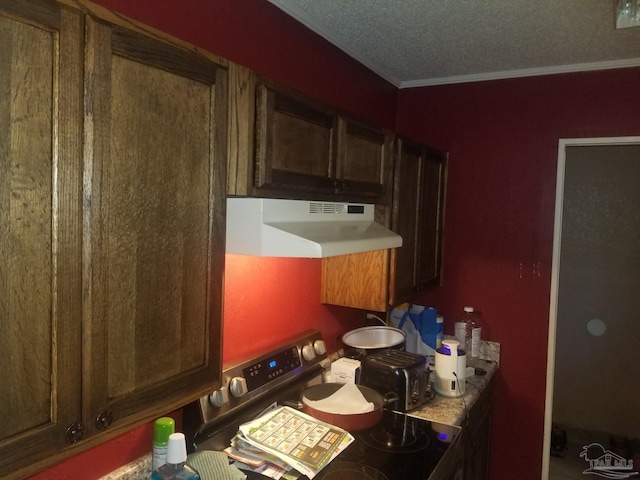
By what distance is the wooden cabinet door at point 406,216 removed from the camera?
2.29m

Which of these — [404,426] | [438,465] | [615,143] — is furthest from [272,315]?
[615,143]

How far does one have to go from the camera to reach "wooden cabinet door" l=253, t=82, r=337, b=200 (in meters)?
1.42

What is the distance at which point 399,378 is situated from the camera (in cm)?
202

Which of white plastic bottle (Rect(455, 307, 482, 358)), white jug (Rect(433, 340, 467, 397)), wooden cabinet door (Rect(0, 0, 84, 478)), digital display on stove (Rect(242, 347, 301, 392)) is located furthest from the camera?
white plastic bottle (Rect(455, 307, 482, 358))

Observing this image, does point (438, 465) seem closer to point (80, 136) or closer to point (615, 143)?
point (80, 136)

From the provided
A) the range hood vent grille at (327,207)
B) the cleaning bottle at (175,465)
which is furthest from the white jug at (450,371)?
the cleaning bottle at (175,465)

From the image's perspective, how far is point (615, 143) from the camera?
2.55 m

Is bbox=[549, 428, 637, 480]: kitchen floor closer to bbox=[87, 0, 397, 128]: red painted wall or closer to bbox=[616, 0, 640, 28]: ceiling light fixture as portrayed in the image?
bbox=[87, 0, 397, 128]: red painted wall

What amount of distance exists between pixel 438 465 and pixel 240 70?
1378 mm

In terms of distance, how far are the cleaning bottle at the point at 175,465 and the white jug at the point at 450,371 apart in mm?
1265

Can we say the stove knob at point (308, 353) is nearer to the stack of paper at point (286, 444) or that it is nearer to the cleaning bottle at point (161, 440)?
the stack of paper at point (286, 444)

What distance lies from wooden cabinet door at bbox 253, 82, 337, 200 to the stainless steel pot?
2.86ft

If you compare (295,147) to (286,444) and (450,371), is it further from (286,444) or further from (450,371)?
(450,371)

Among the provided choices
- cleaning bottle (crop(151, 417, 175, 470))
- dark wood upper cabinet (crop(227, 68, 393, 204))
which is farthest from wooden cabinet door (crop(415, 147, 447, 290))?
cleaning bottle (crop(151, 417, 175, 470))
